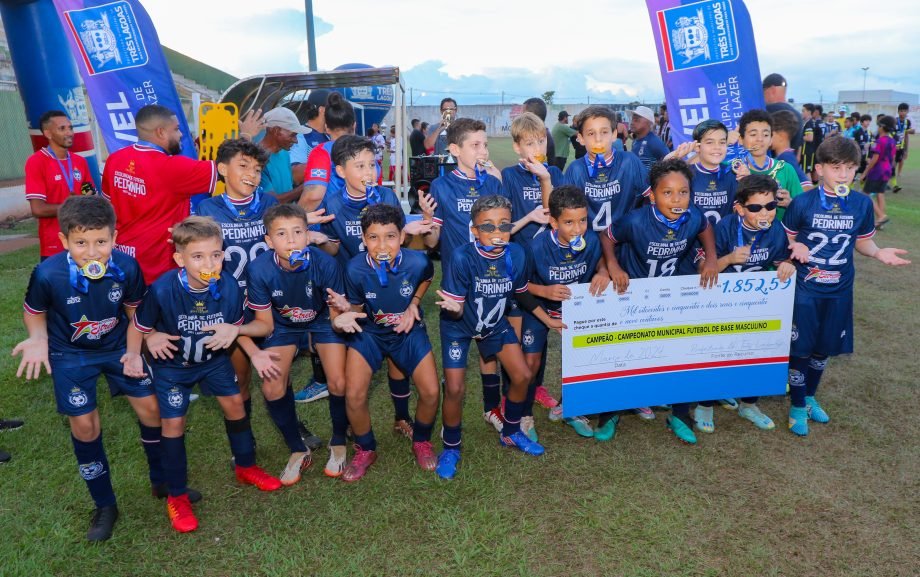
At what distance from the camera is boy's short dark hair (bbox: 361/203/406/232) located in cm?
400

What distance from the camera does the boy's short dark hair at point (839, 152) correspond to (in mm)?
4586

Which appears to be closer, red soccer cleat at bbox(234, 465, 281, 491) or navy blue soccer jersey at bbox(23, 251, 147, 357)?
navy blue soccer jersey at bbox(23, 251, 147, 357)

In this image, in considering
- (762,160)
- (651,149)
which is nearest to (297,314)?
(762,160)

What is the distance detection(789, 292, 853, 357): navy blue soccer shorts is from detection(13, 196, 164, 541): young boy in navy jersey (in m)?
4.75

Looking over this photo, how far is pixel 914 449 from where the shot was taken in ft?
14.9

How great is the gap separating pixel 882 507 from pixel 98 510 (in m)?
4.89

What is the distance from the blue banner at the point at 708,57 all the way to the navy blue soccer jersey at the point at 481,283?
12.6 ft

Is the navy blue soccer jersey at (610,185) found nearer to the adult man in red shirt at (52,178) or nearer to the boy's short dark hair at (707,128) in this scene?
the boy's short dark hair at (707,128)

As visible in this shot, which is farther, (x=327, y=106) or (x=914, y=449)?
(x=327, y=106)

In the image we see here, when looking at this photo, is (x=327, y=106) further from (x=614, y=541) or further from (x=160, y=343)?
(x=614, y=541)

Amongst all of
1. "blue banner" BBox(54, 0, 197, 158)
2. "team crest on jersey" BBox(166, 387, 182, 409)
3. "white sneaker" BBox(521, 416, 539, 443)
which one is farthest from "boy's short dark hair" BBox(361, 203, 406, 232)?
"blue banner" BBox(54, 0, 197, 158)

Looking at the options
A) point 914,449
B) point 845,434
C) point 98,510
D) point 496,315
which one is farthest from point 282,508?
point 914,449

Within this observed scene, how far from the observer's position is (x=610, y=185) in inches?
194

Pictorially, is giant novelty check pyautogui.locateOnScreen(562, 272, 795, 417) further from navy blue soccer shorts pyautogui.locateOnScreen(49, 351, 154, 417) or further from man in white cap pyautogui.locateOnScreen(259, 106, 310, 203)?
navy blue soccer shorts pyautogui.locateOnScreen(49, 351, 154, 417)
